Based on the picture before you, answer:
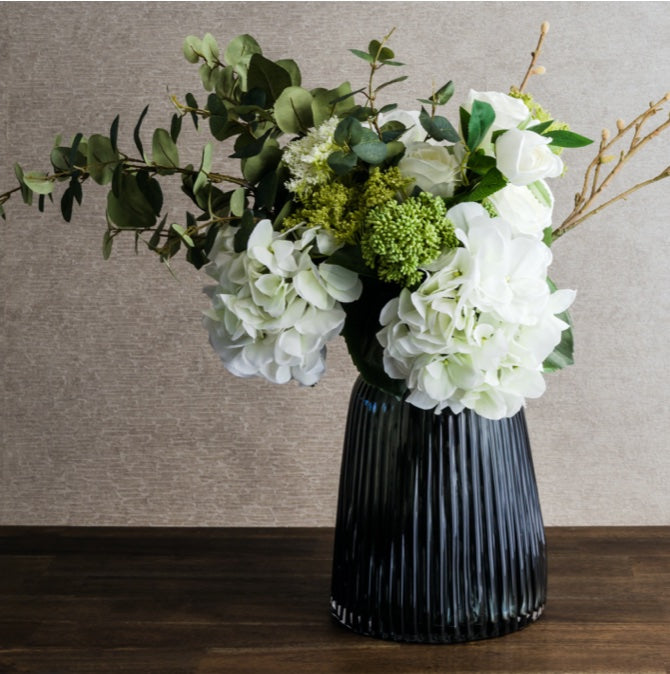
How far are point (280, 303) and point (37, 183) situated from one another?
260mm

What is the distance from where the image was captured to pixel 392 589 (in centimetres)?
87

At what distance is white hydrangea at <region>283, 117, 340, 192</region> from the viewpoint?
77 cm

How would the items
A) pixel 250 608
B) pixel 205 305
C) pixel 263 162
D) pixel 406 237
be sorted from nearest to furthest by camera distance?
pixel 406 237 < pixel 263 162 < pixel 250 608 < pixel 205 305

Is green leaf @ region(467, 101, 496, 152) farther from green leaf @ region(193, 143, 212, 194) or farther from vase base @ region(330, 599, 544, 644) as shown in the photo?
vase base @ region(330, 599, 544, 644)

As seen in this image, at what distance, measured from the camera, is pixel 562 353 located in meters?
0.85

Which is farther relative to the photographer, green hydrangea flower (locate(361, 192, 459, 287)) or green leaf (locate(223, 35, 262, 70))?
green leaf (locate(223, 35, 262, 70))

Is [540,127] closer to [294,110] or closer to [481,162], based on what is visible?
[481,162]

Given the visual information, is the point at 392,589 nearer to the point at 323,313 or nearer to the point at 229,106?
the point at 323,313

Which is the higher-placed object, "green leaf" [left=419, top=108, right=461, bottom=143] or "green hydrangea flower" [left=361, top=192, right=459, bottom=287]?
"green leaf" [left=419, top=108, right=461, bottom=143]

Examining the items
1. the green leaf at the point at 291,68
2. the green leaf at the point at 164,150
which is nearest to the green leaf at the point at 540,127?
the green leaf at the point at 291,68

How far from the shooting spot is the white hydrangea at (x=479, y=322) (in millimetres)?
735

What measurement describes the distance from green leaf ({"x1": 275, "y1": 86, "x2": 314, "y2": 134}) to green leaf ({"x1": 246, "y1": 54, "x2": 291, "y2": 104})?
0.08ft

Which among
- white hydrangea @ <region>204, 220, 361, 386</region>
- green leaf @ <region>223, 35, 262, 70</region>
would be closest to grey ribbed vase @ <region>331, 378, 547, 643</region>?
white hydrangea @ <region>204, 220, 361, 386</region>

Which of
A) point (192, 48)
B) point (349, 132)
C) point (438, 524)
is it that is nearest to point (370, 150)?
point (349, 132)
